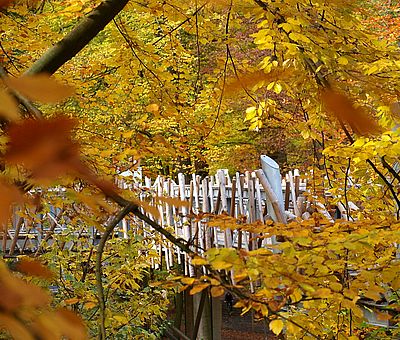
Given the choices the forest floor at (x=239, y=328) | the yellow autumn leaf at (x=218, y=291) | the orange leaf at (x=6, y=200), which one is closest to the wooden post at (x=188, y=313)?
the forest floor at (x=239, y=328)

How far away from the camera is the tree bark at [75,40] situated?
77.6 inches

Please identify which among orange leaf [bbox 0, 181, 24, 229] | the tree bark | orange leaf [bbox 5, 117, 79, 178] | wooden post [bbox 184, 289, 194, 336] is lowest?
wooden post [bbox 184, 289, 194, 336]

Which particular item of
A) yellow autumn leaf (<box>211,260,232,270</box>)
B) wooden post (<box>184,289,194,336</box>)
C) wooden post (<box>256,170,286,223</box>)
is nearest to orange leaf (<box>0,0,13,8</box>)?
yellow autumn leaf (<box>211,260,232,270</box>)

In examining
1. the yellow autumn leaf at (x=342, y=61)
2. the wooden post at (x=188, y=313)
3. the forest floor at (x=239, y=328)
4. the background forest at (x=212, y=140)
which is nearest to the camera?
the background forest at (x=212, y=140)

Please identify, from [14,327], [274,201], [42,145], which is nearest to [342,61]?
[14,327]

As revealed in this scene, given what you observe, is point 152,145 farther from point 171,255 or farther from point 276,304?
point 171,255

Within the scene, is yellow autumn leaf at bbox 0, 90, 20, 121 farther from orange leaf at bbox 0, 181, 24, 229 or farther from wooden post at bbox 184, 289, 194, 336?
wooden post at bbox 184, 289, 194, 336

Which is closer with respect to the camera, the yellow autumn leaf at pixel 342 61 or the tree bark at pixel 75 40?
the tree bark at pixel 75 40

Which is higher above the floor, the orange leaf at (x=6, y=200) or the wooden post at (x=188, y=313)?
the orange leaf at (x=6, y=200)

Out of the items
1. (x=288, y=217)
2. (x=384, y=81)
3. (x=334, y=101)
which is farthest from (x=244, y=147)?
(x=334, y=101)

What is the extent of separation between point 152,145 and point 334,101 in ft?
10.8

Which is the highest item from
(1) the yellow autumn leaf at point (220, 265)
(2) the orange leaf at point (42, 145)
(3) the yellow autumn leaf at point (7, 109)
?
(3) the yellow autumn leaf at point (7, 109)

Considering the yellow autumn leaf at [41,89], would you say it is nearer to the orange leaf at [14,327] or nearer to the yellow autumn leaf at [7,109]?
the yellow autumn leaf at [7,109]

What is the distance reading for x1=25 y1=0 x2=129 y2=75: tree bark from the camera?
1.97m
